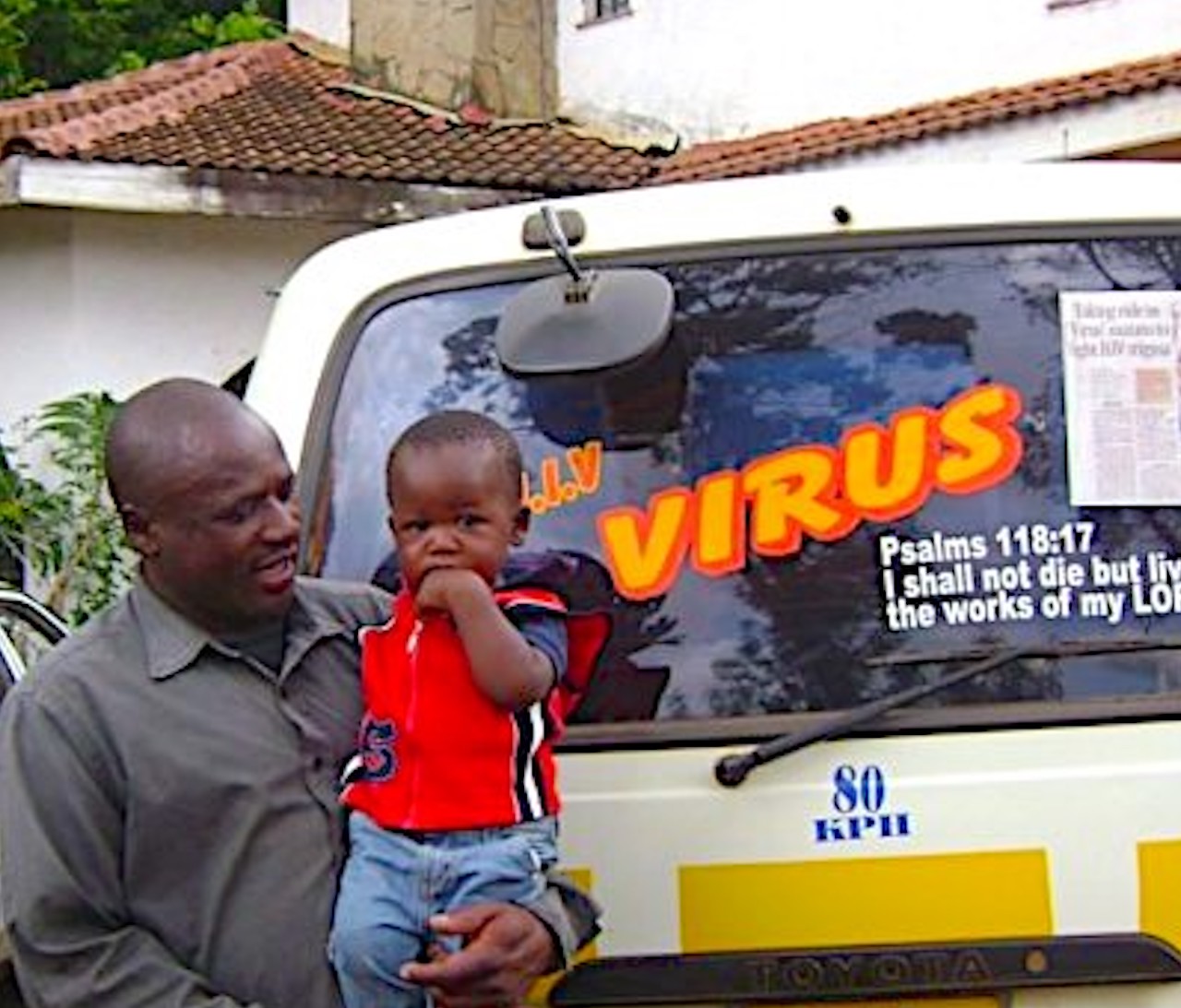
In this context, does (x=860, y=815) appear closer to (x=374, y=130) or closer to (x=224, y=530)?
(x=224, y=530)

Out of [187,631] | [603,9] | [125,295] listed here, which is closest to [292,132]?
[125,295]

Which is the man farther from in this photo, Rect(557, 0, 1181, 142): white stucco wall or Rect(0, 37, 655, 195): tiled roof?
Rect(557, 0, 1181, 142): white stucco wall

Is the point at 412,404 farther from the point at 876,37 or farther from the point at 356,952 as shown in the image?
the point at 876,37

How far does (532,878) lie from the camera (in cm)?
247

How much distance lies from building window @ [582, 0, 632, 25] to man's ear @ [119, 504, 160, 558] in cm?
1562

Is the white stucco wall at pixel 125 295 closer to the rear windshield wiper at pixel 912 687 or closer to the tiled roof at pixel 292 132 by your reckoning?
the tiled roof at pixel 292 132

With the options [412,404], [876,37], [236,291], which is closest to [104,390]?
[236,291]

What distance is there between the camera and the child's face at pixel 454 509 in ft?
8.15

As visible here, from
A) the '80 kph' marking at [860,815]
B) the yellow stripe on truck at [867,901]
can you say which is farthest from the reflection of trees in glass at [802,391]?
the yellow stripe on truck at [867,901]

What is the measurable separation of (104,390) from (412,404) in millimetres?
11462

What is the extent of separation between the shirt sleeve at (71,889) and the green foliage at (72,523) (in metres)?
10.5

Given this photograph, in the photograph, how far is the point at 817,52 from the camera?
16.0m

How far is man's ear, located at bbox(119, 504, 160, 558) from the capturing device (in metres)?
2.62

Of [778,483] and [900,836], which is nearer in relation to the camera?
[900,836]
